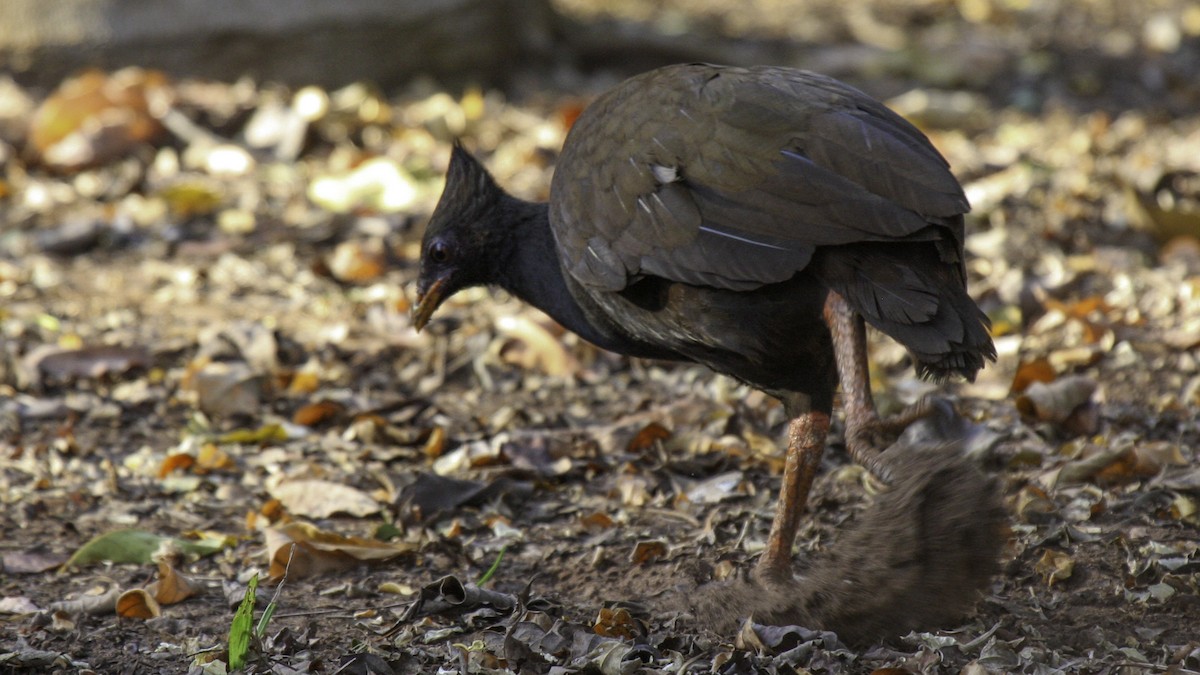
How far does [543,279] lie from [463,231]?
1.21ft

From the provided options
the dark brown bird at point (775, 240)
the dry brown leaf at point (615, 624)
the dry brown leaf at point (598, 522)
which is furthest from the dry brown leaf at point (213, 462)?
the dry brown leaf at point (615, 624)

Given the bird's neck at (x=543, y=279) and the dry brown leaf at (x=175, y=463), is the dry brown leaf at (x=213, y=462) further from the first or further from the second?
the bird's neck at (x=543, y=279)

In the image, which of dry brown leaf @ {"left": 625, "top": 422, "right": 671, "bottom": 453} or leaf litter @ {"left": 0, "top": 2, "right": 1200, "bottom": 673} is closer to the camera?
leaf litter @ {"left": 0, "top": 2, "right": 1200, "bottom": 673}

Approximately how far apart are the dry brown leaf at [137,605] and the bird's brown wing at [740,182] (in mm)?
Answer: 1450

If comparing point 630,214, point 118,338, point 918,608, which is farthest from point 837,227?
point 118,338

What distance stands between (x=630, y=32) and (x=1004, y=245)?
4.19 meters

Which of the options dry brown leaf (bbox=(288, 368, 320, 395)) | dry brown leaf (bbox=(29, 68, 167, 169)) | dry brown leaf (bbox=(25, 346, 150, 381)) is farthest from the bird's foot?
dry brown leaf (bbox=(29, 68, 167, 169))

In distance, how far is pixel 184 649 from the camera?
3.53 meters

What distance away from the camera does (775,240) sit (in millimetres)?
3412

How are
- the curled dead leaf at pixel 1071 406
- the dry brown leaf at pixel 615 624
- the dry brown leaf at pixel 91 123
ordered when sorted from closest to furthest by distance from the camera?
1. the dry brown leaf at pixel 615 624
2. the curled dead leaf at pixel 1071 406
3. the dry brown leaf at pixel 91 123

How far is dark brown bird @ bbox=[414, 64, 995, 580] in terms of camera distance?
3359mm

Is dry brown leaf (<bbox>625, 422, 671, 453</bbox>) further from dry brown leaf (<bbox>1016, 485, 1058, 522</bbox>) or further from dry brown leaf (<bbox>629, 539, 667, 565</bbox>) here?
dry brown leaf (<bbox>1016, 485, 1058, 522</bbox>)

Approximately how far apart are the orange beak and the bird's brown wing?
0.74 m

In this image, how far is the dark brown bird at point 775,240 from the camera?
11.0ft
